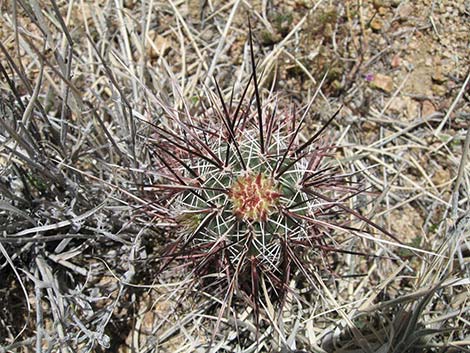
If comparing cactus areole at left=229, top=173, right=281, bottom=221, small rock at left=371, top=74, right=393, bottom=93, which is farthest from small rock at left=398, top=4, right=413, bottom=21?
cactus areole at left=229, top=173, right=281, bottom=221

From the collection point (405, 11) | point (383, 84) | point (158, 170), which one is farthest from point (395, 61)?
→ point (158, 170)

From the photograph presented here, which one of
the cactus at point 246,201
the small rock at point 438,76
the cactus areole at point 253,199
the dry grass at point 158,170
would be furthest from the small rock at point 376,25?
the cactus areole at point 253,199

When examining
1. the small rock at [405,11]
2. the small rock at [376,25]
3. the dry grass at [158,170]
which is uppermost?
the small rock at [405,11]

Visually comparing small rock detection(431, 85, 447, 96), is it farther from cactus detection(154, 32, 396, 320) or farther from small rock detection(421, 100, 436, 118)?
cactus detection(154, 32, 396, 320)

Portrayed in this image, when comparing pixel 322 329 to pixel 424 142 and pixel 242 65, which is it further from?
pixel 242 65

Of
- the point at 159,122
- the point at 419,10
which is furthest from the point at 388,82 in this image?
the point at 159,122

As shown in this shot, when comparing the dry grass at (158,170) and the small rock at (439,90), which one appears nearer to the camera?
the dry grass at (158,170)

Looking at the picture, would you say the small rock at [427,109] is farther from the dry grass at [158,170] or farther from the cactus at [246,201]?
the cactus at [246,201]

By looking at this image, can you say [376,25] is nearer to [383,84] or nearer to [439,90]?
[383,84]
